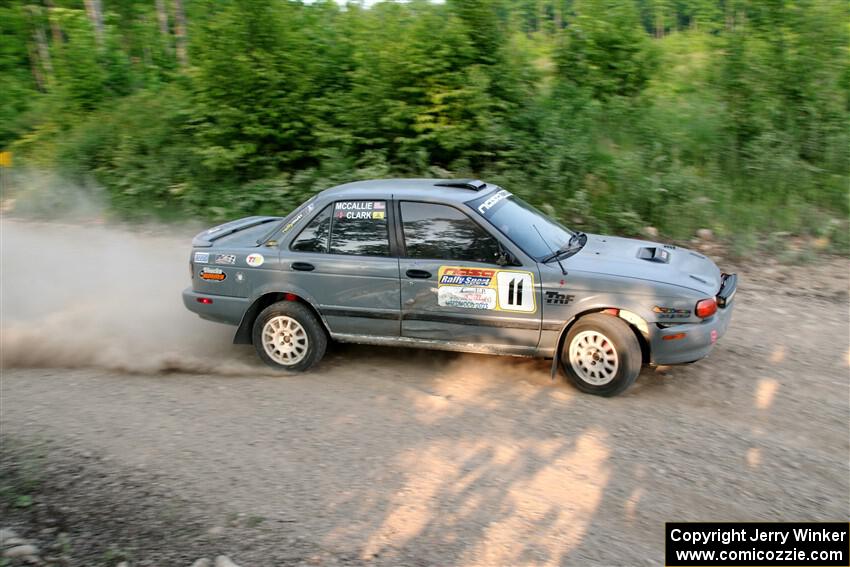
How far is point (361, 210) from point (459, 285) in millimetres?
1135

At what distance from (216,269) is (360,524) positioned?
3.34 metres

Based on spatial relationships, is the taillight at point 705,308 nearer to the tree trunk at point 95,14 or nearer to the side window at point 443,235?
the side window at point 443,235

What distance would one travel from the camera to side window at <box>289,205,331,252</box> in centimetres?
643

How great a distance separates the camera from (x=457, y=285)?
6.01m

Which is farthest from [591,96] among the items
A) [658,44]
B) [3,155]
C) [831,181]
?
[3,155]

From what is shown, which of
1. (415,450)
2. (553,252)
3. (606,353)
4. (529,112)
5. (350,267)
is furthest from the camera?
(529,112)

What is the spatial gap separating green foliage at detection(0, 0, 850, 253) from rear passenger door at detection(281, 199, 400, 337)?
4835 millimetres

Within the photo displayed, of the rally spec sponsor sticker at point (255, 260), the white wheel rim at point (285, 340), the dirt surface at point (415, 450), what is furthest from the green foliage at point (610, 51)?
the white wheel rim at point (285, 340)

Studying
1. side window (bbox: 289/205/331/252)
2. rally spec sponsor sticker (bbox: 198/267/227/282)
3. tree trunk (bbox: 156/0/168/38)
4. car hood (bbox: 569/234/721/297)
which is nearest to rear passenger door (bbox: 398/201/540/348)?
car hood (bbox: 569/234/721/297)

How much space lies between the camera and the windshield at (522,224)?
19.8 ft

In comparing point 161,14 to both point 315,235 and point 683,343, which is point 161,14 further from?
point 683,343

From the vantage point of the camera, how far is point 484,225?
5.96 metres

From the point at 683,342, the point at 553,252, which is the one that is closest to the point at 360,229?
the point at 553,252

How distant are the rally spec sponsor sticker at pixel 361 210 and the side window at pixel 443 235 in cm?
20
